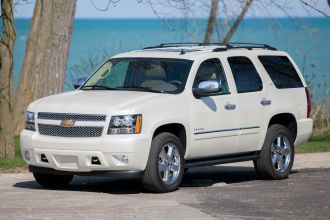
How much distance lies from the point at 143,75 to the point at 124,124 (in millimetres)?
1489

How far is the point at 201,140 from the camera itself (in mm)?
13617

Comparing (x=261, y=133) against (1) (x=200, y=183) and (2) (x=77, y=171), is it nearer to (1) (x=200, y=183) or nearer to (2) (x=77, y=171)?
(1) (x=200, y=183)

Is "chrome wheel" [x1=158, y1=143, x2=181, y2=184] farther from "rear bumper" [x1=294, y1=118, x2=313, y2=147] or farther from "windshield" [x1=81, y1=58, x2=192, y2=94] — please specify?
"rear bumper" [x1=294, y1=118, x2=313, y2=147]

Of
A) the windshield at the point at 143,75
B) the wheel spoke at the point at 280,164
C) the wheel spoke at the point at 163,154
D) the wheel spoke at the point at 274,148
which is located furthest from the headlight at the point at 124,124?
the wheel spoke at the point at 280,164

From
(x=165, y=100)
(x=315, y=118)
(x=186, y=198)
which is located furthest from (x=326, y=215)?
(x=315, y=118)

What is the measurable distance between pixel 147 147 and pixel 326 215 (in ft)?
7.91

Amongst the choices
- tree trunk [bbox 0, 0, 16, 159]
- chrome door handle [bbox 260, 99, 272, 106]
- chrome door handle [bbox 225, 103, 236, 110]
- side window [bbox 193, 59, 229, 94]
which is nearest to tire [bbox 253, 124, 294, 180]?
chrome door handle [bbox 260, 99, 272, 106]

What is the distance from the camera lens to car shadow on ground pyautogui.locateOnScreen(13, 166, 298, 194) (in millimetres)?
13794

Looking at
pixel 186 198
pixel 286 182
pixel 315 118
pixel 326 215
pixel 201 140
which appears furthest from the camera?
pixel 315 118

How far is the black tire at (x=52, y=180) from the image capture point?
13.7 meters

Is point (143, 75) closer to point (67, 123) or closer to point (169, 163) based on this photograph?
point (169, 163)

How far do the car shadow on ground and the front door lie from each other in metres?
0.73

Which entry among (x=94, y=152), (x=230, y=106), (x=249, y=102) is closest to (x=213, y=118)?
(x=230, y=106)

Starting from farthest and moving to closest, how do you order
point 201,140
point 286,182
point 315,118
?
point 315,118
point 286,182
point 201,140
